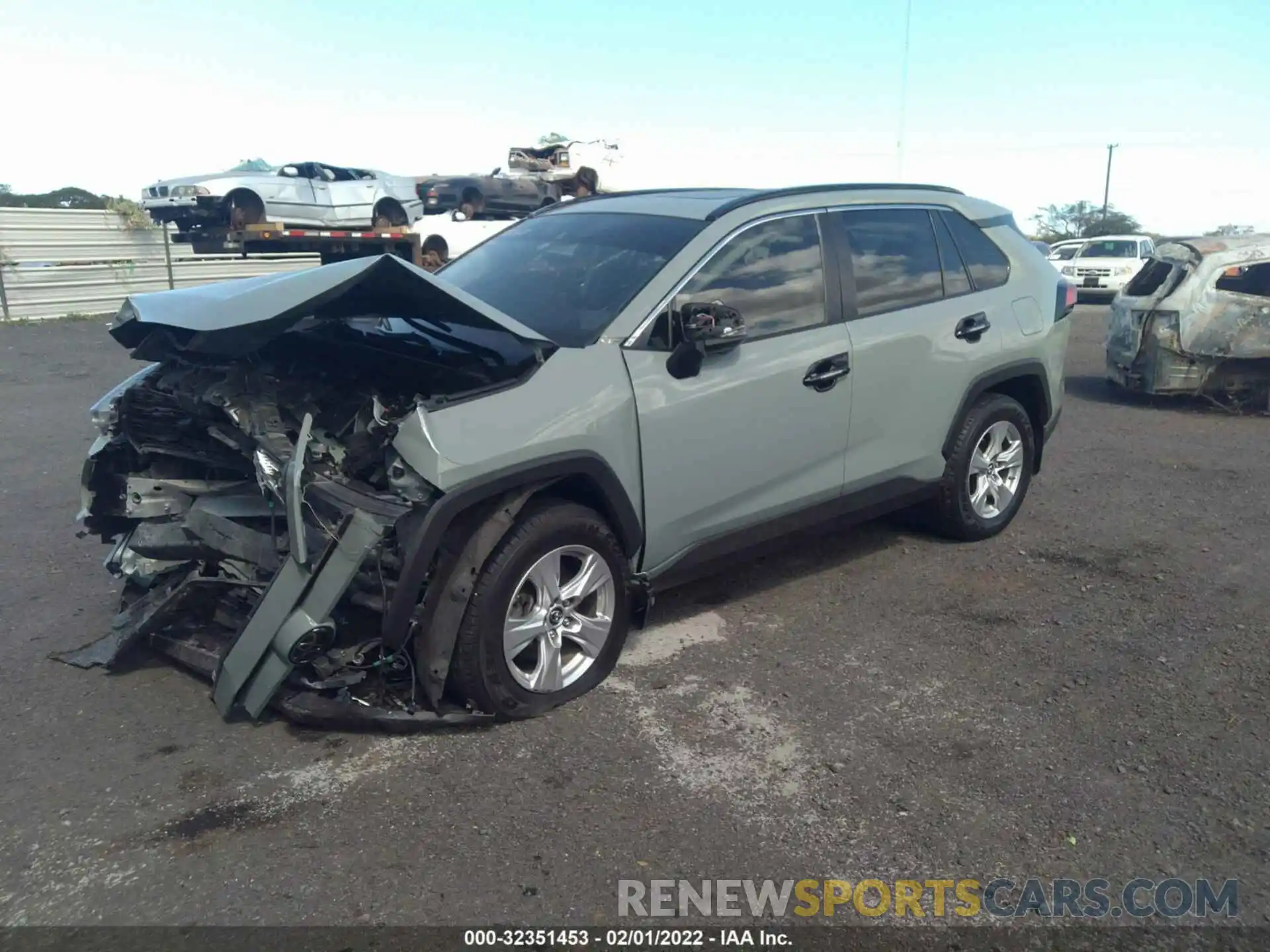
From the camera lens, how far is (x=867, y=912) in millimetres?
2918

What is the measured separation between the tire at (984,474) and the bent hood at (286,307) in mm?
2760

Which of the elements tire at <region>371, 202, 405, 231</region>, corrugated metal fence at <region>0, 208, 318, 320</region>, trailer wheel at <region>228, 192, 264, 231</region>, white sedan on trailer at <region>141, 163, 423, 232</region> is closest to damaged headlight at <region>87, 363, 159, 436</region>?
corrugated metal fence at <region>0, 208, 318, 320</region>

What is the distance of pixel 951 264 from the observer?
5672 mm

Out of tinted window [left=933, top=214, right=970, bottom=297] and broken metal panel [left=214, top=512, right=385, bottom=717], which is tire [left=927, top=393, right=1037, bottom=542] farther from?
broken metal panel [left=214, top=512, right=385, bottom=717]

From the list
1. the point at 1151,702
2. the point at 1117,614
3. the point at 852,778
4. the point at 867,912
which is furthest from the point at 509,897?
the point at 1117,614

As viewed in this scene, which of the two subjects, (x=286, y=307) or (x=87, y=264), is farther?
(x=87, y=264)

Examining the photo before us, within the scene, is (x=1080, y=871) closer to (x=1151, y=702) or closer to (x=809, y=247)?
(x=1151, y=702)

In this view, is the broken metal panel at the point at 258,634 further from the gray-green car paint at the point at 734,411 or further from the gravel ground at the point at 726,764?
the gray-green car paint at the point at 734,411

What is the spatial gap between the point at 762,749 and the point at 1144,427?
741 cm

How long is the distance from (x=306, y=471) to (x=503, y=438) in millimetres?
733

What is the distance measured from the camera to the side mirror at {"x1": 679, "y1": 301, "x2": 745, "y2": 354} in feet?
13.8

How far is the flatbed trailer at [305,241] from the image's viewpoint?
1931 cm

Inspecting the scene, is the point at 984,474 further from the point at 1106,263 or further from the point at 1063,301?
the point at 1106,263
